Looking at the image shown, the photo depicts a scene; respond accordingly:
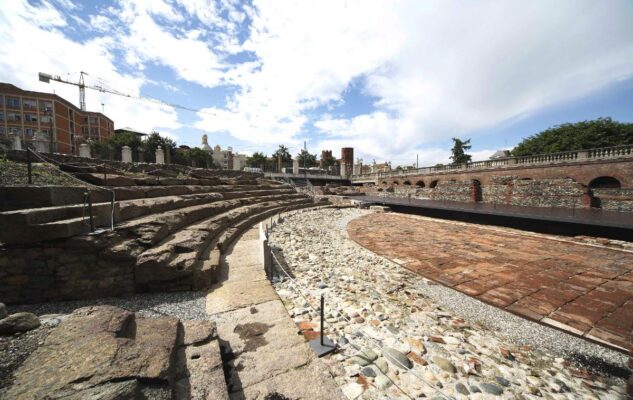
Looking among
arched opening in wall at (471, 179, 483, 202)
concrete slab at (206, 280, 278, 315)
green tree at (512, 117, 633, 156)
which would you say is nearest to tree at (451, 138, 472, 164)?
green tree at (512, 117, 633, 156)

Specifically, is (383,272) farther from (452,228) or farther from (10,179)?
(10,179)

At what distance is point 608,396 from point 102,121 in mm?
72032

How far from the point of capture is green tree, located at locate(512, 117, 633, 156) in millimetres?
27750

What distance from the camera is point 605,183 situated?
1572cm

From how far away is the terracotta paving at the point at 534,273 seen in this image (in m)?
3.38

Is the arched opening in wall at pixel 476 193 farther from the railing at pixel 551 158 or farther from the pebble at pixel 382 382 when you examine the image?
the pebble at pixel 382 382

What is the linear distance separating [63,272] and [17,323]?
57.2 inches

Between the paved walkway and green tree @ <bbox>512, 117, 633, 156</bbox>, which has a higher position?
green tree @ <bbox>512, 117, 633, 156</bbox>

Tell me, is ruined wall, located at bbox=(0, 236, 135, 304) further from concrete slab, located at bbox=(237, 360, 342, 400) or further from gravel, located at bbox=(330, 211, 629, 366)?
gravel, located at bbox=(330, 211, 629, 366)

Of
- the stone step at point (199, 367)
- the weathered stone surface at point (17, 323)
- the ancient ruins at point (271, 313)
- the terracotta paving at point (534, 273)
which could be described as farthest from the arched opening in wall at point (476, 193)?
the weathered stone surface at point (17, 323)

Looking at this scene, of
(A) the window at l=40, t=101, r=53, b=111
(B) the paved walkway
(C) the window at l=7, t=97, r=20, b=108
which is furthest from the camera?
(A) the window at l=40, t=101, r=53, b=111

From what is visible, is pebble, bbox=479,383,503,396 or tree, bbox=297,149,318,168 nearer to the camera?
pebble, bbox=479,383,503,396

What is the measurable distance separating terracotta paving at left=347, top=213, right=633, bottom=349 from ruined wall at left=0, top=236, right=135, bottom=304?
537 centimetres

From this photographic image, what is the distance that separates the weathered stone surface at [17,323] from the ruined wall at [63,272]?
4.30 ft
